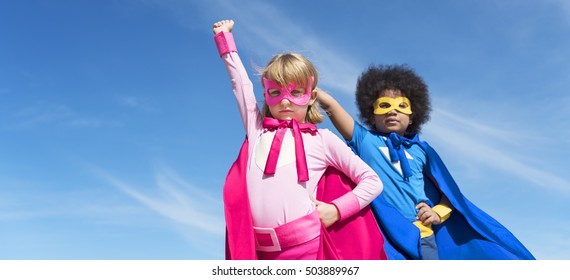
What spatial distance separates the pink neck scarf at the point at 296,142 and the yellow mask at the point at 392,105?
137cm

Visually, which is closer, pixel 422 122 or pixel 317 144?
pixel 317 144

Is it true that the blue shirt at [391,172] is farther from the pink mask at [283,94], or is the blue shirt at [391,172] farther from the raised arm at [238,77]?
the raised arm at [238,77]

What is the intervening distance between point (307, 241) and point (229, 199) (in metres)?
0.63

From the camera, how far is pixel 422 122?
580 cm

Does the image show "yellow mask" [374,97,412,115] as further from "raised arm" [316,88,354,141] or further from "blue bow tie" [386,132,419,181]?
"raised arm" [316,88,354,141]

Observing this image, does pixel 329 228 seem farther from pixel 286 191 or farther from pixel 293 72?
pixel 293 72

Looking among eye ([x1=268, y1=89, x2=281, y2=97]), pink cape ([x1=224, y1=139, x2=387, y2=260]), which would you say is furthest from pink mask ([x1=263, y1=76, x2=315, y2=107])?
pink cape ([x1=224, y1=139, x2=387, y2=260])

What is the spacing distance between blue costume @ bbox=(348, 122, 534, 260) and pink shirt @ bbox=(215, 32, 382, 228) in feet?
2.94

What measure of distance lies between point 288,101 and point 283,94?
0.06m

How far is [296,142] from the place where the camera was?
4.01m

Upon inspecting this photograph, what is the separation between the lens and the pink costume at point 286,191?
12.5ft

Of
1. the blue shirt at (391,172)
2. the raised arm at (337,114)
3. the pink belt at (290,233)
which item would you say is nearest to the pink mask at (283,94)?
the raised arm at (337,114)
